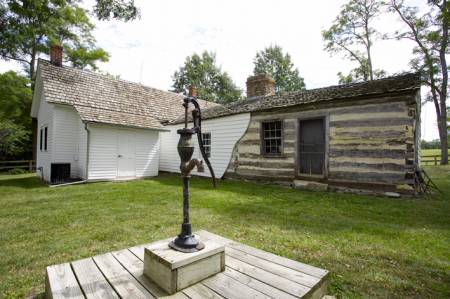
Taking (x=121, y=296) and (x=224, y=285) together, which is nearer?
(x=121, y=296)

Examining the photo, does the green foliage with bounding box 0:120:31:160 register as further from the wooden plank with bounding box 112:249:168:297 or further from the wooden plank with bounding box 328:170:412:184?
the wooden plank with bounding box 328:170:412:184

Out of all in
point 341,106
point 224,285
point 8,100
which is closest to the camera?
point 224,285

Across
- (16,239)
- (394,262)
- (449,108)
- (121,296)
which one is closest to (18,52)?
(16,239)

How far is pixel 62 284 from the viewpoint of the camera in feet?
6.32

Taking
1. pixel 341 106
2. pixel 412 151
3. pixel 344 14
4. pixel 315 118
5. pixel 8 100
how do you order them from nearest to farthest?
pixel 412 151 → pixel 341 106 → pixel 315 118 → pixel 8 100 → pixel 344 14

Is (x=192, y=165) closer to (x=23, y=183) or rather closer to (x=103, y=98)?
(x=23, y=183)

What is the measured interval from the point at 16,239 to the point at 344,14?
26049mm

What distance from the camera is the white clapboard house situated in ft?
23.8

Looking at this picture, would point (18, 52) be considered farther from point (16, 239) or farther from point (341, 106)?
point (341, 106)

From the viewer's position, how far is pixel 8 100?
60.1 ft

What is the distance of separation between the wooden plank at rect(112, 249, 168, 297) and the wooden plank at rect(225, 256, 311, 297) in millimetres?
708

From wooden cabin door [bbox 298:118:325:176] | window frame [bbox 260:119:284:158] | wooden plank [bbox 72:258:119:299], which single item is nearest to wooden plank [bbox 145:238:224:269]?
wooden plank [bbox 72:258:119:299]

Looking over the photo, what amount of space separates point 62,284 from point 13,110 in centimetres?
2351

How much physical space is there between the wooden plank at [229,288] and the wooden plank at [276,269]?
36 centimetres
